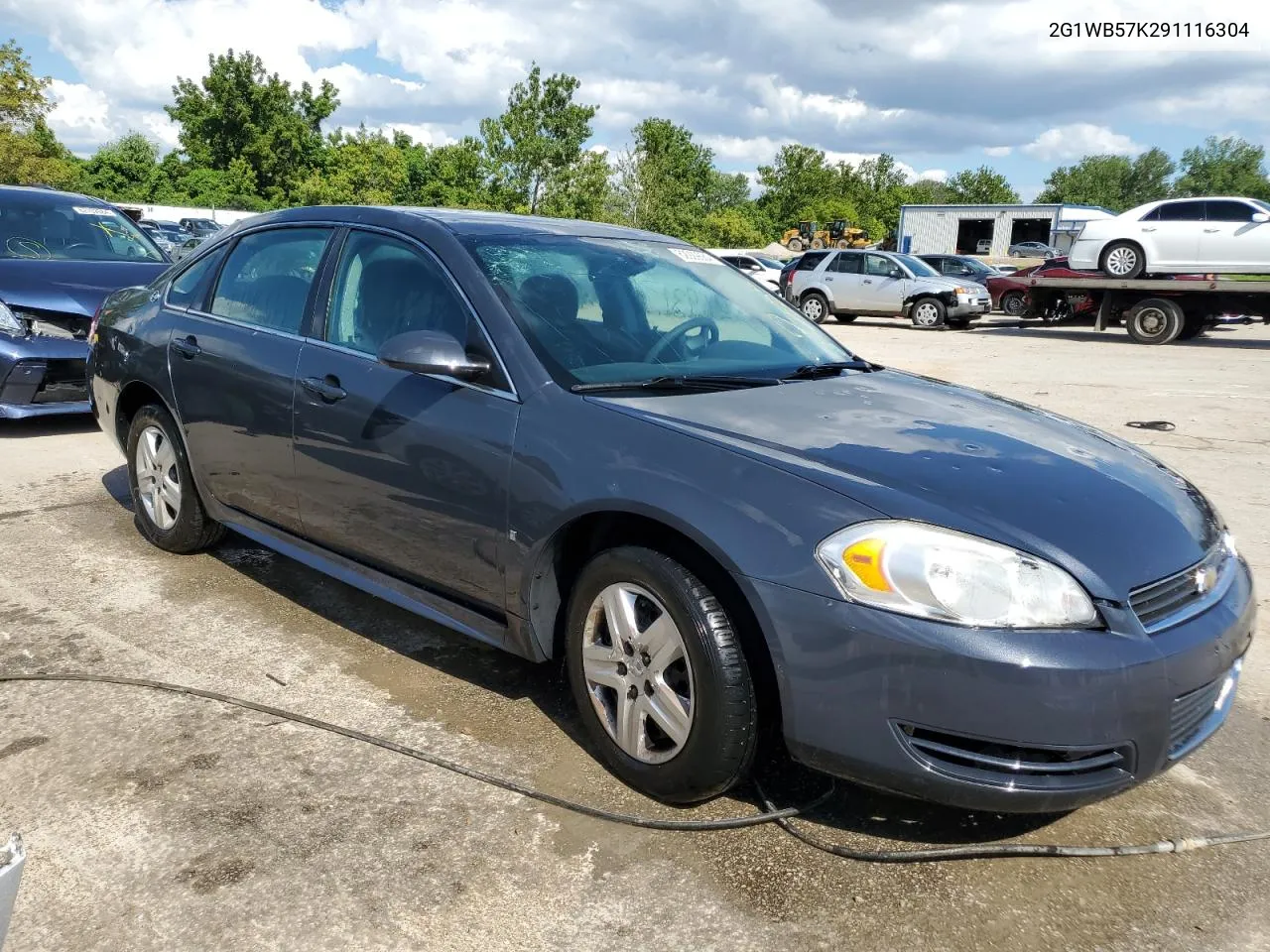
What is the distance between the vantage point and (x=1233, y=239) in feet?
→ 56.4

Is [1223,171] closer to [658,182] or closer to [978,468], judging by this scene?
[658,182]

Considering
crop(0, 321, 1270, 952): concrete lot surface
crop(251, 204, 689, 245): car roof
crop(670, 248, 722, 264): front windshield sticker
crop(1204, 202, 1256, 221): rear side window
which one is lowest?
crop(0, 321, 1270, 952): concrete lot surface

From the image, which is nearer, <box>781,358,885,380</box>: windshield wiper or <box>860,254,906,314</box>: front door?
<box>781,358,885,380</box>: windshield wiper

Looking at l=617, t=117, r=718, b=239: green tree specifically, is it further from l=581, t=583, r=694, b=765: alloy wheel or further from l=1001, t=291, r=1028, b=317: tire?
l=581, t=583, r=694, b=765: alloy wheel

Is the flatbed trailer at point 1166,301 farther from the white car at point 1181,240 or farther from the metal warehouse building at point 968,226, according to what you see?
the metal warehouse building at point 968,226

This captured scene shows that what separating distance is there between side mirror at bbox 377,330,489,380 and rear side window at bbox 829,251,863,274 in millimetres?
19769

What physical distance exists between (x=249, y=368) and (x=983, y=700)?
2969mm

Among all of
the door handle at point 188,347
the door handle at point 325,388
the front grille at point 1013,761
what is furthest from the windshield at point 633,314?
the door handle at point 188,347

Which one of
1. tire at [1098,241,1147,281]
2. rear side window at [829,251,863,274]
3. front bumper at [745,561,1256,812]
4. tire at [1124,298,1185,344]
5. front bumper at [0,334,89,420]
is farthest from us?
rear side window at [829,251,863,274]

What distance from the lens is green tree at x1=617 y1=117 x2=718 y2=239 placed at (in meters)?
51.6

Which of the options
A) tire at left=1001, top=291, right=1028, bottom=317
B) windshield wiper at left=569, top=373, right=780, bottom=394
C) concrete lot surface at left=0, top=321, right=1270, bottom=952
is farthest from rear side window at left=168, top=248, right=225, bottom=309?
tire at left=1001, top=291, right=1028, bottom=317

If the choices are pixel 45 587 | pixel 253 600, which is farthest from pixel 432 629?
pixel 45 587

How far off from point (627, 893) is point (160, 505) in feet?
10.8

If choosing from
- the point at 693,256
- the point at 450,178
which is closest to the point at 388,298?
the point at 693,256
